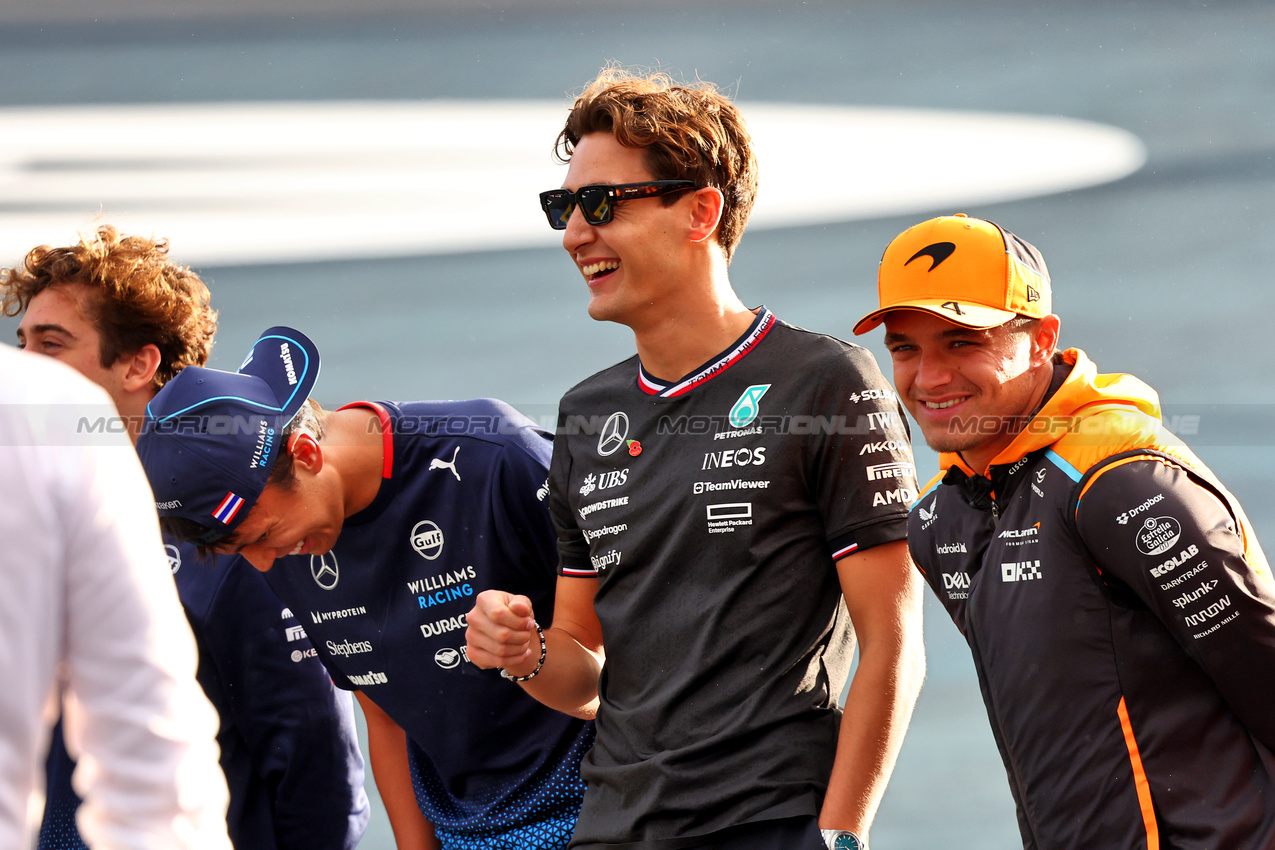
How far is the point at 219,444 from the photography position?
1.96 m

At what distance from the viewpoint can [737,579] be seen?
161cm

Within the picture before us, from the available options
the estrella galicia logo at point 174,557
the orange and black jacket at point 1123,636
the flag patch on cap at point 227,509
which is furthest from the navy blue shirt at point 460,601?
the orange and black jacket at point 1123,636

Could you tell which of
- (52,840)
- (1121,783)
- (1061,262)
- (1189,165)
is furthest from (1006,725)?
(1189,165)

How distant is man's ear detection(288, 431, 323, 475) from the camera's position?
80.7 inches

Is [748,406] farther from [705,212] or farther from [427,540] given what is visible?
[427,540]

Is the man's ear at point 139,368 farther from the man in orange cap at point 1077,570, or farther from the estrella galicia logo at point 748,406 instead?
the man in orange cap at point 1077,570

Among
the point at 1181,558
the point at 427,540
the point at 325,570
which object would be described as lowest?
the point at 325,570

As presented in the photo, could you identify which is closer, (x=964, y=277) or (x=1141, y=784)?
(x=1141, y=784)

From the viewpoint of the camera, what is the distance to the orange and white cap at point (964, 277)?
1612 mm

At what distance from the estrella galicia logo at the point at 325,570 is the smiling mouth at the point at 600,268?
751 mm

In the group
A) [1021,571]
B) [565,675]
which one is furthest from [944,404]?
[565,675]

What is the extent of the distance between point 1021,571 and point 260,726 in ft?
5.18

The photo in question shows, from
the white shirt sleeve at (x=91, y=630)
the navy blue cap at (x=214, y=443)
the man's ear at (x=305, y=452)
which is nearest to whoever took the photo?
the white shirt sleeve at (x=91, y=630)

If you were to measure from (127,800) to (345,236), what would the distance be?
3849mm
